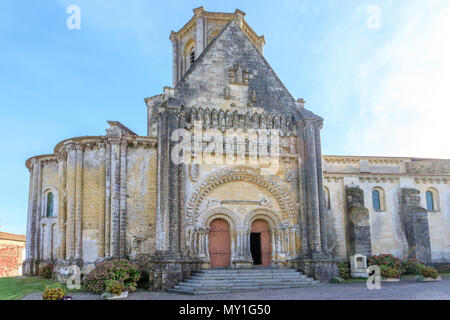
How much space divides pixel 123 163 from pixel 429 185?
2329cm

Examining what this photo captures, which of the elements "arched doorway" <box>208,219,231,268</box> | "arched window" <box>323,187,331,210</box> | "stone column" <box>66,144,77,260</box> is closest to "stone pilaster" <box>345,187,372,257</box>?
"arched window" <box>323,187,331,210</box>

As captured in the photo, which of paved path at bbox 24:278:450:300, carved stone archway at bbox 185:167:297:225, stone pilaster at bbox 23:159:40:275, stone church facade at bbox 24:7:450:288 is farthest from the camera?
stone pilaster at bbox 23:159:40:275

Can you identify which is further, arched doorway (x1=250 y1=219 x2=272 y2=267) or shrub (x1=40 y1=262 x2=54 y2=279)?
shrub (x1=40 y1=262 x2=54 y2=279)

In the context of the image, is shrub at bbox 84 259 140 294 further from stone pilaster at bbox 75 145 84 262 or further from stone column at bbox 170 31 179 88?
stone column at bbox 170 31 179 88

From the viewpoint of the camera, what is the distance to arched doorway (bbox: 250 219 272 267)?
76.5ft

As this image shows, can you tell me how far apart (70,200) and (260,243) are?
1130 centimetres

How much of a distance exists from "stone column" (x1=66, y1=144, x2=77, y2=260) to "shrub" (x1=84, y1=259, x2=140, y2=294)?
425cm

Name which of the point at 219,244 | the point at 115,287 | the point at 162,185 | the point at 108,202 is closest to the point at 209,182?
the point at 162,185

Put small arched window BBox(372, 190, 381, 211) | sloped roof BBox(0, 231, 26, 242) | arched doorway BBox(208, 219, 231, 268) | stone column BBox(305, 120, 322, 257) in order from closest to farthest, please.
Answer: arched doorway BBox(208, 219, 231, 268) < stone column BBox(305, 120, 322, 257) < small arched window BBox(372, 190, 381, 211) < sloped roof BBox(0, 231, 26, 242)

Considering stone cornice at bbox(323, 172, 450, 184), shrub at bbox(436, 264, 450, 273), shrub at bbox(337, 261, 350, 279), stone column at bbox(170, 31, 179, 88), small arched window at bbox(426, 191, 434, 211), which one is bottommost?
shrub at bbox(436, 264, 450, 273)

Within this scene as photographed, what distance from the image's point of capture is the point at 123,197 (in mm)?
23500

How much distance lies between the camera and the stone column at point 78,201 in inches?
909
